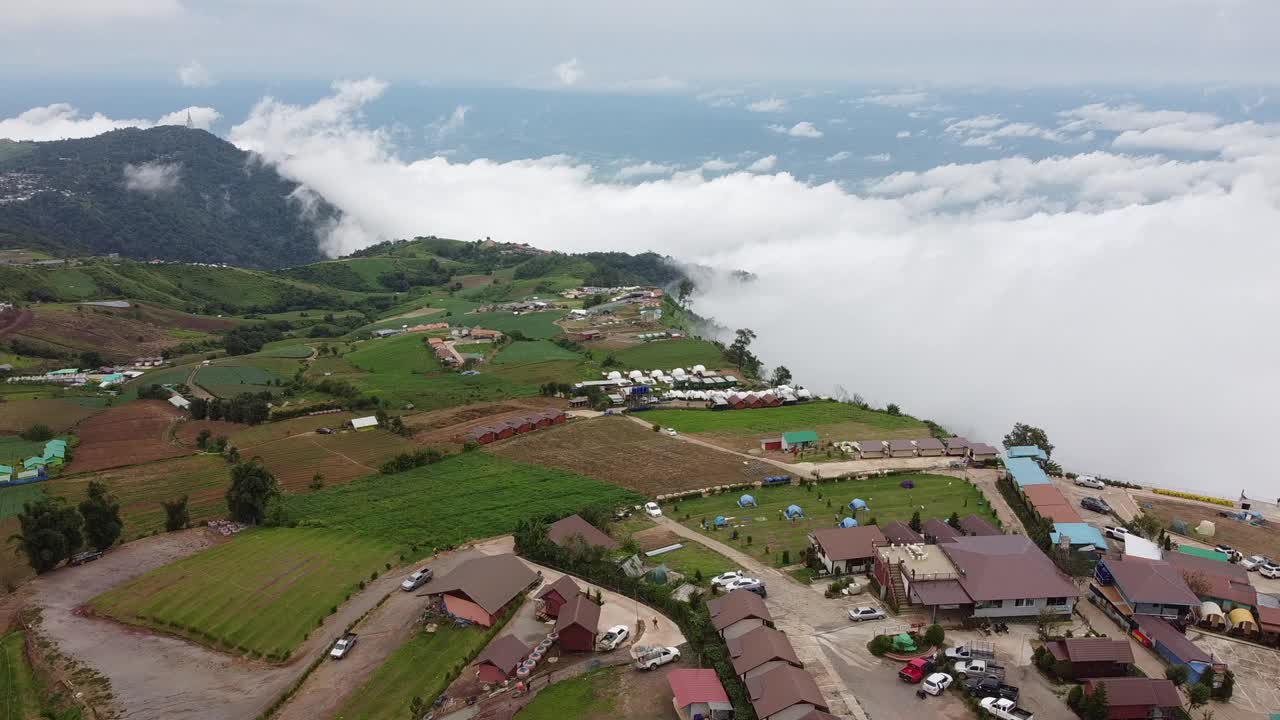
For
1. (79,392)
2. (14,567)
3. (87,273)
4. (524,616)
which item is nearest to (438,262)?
(87,273)

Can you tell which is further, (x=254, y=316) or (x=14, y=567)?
(x=254, y=316)

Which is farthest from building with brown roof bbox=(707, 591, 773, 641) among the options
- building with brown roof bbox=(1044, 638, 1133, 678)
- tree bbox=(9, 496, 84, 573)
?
tree bbox=(9, 496, 84, 573)

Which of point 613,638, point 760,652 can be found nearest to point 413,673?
point 613,638

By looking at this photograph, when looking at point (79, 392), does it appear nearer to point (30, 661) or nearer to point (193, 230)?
point (30, 661)

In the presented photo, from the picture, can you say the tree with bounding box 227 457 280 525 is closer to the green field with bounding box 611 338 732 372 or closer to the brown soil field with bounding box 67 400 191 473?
the brown soil field with bounding box 67 400 191 473

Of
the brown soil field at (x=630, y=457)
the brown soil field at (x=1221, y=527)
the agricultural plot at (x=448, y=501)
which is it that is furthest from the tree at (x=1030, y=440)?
the agricultural plot at (x=448, y=501)

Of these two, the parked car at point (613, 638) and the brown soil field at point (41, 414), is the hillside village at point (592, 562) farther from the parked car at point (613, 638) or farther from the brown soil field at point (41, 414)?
the brown soil field at point (41, 414)

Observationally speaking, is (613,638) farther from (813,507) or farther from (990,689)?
(813,507)
